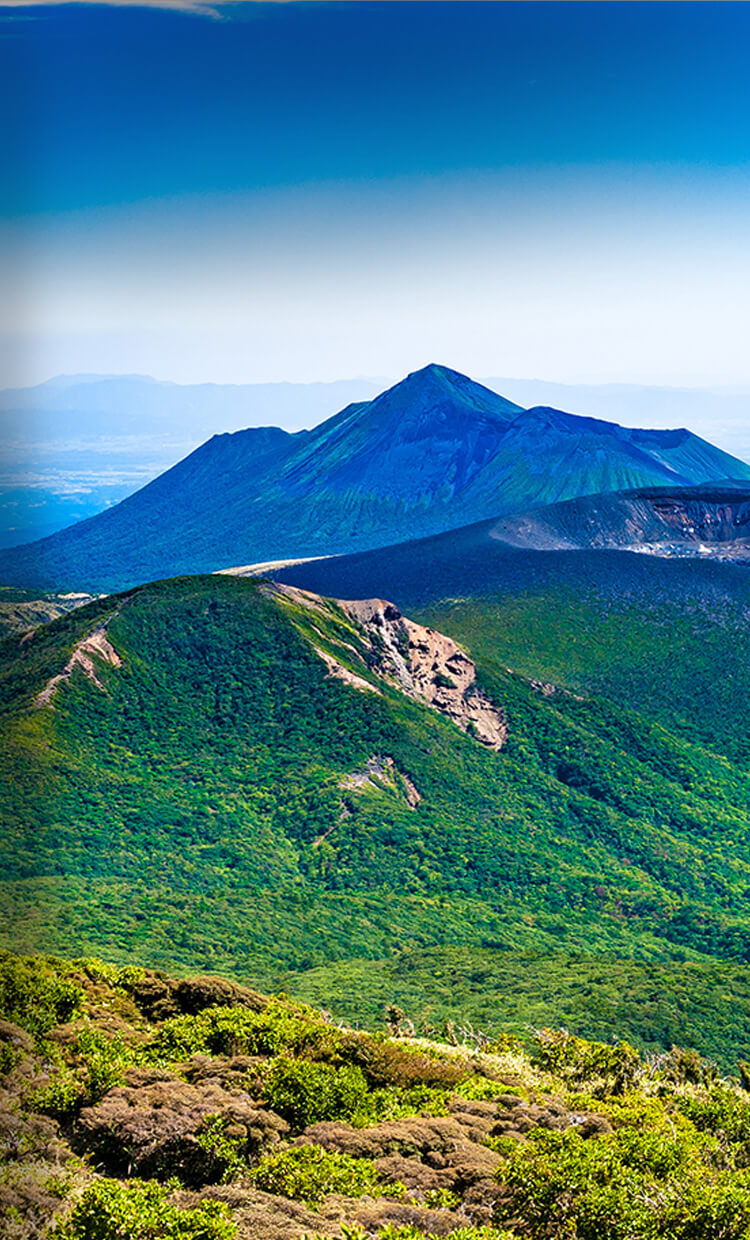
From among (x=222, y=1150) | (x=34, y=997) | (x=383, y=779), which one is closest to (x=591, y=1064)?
(x=222, y=1150)

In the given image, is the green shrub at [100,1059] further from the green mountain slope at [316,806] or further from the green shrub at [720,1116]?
the green mountain slope at [316,806]

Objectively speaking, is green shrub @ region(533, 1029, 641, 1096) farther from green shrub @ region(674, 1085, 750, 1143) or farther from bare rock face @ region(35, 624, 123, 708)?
bare rock face @ region(35, 624, 123, 708)

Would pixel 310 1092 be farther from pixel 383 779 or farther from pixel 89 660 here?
pixel 89 660

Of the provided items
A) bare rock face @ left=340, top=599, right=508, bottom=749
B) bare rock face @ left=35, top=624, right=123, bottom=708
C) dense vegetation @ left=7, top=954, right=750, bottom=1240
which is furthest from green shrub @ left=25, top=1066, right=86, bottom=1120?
bare rock face @ left=340, top=599, right=508, bottom=749

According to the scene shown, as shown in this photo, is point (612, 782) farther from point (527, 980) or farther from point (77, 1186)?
point (77, 1186)

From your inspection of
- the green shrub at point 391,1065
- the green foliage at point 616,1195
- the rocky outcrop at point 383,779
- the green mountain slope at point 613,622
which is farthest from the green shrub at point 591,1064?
the green mountain slope at point 613,622
